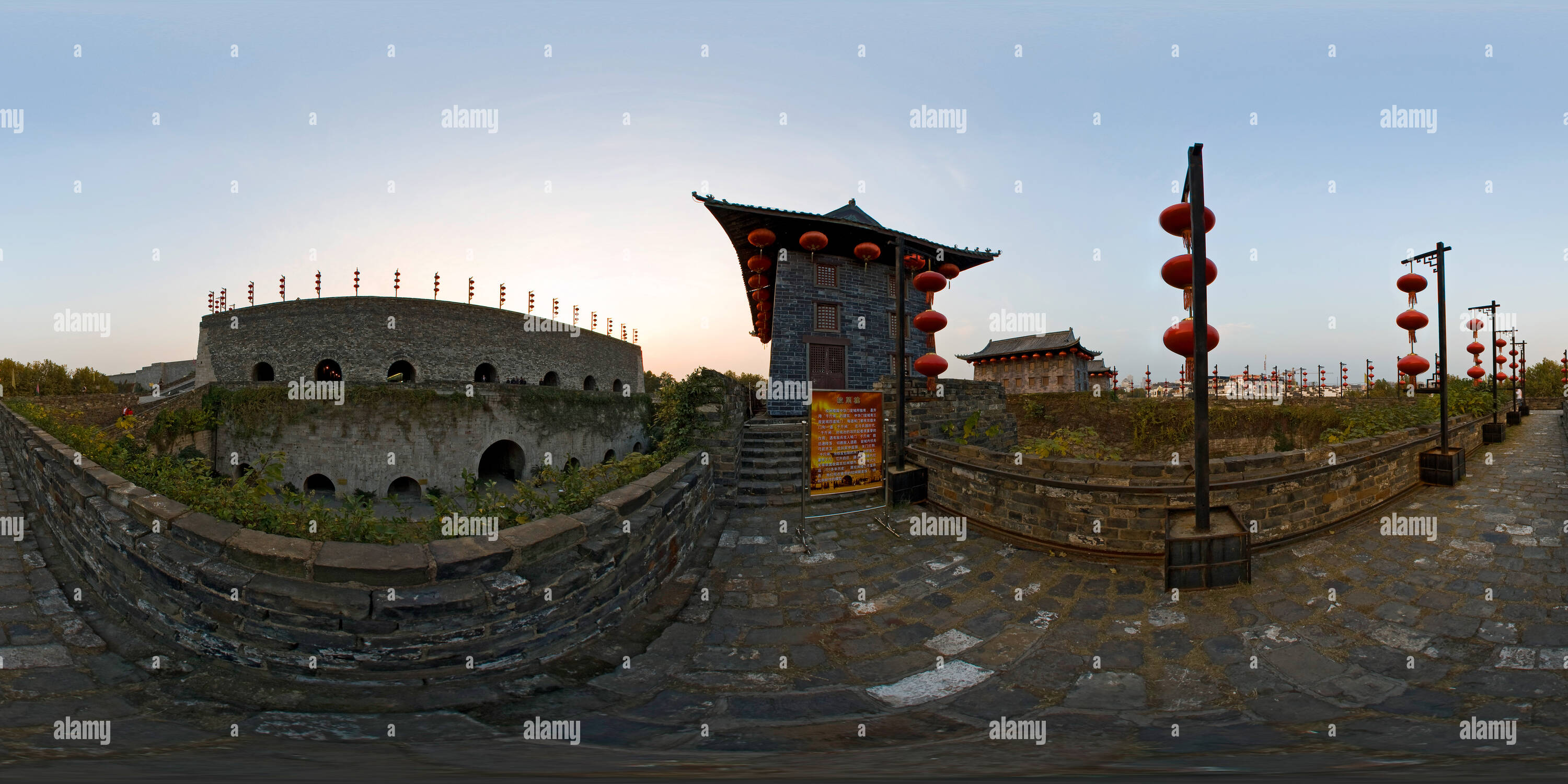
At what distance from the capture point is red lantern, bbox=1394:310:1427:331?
7.14 m

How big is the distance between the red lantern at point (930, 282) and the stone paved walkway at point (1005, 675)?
12.2ft

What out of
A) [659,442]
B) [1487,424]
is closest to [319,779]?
[659,442]

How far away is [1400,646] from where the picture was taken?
3.36 m

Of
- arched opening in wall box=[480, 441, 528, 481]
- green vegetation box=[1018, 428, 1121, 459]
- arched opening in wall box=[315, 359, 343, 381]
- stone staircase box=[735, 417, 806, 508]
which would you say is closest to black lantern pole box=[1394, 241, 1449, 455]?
green vegetation box=[1018, 428, 1121, 459]

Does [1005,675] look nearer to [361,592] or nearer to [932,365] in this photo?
[361,592]

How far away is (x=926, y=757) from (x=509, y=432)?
58.9 feet

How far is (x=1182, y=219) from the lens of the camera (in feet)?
13.9

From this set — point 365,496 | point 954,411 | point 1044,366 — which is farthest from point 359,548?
point 1044,366

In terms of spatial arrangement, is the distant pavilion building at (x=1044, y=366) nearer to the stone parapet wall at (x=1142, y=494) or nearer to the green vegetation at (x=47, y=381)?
the stone parapet wall at (x=1142, y=494)

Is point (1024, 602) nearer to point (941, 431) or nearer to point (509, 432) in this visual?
point (941, 431)

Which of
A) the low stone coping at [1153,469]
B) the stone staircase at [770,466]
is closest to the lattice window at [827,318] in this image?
the stone staircase at [770,466]

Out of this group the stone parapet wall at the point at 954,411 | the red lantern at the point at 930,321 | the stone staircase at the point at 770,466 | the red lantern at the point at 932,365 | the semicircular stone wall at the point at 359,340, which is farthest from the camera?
the semicircular stone wall at the point at 359,340

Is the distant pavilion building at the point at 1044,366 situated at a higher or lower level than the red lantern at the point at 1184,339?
higher

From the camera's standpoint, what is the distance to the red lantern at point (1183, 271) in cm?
417
